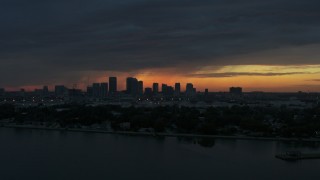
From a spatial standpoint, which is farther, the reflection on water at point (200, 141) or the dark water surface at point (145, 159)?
the reflection on water at point (200, 141)

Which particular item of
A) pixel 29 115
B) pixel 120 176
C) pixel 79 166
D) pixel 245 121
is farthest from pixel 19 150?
pixel 29 115

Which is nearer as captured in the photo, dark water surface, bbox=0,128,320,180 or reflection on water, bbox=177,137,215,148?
dark water surface, bbox=0,128,320,180

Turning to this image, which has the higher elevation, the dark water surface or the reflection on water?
the reflection on water

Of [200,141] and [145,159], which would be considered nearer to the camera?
[145,159]

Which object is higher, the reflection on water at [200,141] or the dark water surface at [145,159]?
the reflection on water at [200,141]

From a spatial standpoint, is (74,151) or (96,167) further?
(74,151)

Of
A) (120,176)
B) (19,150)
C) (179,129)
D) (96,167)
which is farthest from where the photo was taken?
(179,129)

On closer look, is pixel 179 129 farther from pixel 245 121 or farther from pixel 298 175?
pixel 298 175

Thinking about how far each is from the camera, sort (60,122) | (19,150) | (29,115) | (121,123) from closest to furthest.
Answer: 1. (19,150)
2. (121,123)
3. (60,122)
4. (29,115)
